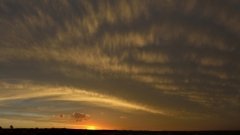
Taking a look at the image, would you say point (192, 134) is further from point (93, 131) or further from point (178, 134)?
point (93, 131)

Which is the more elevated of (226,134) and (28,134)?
(226,134)

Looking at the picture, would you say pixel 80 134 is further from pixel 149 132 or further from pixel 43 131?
pixel 149 132

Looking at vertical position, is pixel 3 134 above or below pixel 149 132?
below

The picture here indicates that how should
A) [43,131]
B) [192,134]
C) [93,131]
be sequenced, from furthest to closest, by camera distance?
[192,134]
[93,131]
[43,131]

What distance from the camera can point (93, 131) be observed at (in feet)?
451

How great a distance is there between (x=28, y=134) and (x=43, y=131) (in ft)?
28.6

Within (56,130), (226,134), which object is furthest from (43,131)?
(226,134)

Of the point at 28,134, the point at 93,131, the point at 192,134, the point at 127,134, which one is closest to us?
the point at 28,134

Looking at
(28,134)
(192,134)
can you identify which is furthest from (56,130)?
(192,134)

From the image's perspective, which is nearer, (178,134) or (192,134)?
(178,134)

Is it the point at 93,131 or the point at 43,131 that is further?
the point at 93,131

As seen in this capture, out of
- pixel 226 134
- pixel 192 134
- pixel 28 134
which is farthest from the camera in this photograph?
pixel 226 134

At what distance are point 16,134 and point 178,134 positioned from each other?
265ft

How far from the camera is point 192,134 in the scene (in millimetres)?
180875
